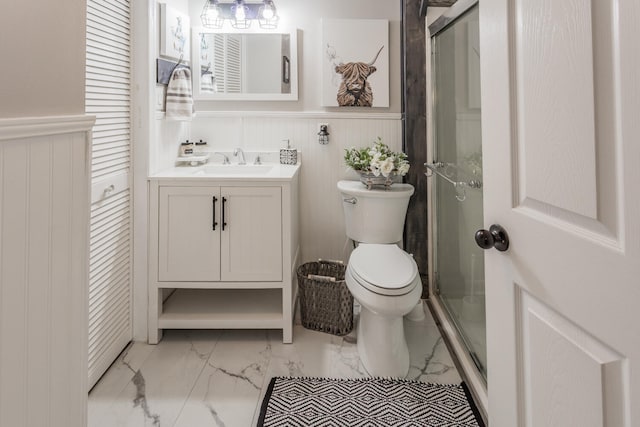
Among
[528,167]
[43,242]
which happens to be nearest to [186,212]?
[43,242]

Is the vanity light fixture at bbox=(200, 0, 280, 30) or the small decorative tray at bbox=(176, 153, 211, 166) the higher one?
the vanity light fixture at bbox=(200, 0, 280, 30)

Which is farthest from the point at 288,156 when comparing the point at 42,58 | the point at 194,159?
the point at 42,58

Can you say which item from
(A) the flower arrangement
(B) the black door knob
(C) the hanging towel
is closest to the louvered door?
(C) the hanging towel

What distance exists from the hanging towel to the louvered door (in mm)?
297

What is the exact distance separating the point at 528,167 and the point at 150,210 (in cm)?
195

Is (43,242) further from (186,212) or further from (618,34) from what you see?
(186,212)

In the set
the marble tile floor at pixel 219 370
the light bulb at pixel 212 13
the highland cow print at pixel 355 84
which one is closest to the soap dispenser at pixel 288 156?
the highland cow print at pixel 355 84

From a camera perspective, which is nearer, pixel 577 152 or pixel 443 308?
pixel 577 152

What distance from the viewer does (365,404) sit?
1.74m

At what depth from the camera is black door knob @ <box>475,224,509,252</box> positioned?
3.06ft

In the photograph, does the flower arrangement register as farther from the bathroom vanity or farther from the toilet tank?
the bathroom vanity

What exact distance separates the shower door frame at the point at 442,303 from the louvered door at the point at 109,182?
5.35 feet

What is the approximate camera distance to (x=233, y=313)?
236cm

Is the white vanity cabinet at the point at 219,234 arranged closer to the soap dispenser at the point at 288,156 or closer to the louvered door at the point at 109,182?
the louvered door at the point at 109,182
